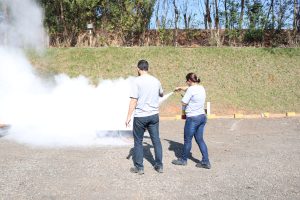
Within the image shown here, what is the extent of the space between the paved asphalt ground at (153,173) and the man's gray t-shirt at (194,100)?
1003 mm

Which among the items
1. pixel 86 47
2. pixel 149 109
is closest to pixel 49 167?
pixel 149 109

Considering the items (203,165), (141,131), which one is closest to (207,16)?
(203,165)

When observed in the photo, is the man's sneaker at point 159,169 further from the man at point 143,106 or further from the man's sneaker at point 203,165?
the man's sneaker at point 203,165

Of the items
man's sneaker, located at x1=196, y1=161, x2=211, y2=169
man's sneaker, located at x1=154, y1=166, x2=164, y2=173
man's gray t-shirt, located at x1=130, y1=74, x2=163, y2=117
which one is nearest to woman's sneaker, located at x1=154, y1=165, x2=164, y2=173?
man's sneaker, located at x1=154, y1=166, x2=164, y2=173

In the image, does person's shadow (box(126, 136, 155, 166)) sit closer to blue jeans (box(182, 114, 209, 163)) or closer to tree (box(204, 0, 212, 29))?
blue jeans (box(182, 114, 209, 163))

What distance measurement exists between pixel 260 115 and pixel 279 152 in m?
6.80

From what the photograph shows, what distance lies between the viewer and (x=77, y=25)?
2428 cm

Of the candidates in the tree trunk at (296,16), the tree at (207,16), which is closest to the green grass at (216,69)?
the tree trunk at (296,16)

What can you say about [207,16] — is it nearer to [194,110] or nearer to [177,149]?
[177,149]

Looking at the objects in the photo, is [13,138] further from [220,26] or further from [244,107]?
[220,26]

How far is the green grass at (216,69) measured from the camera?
18.0 metres

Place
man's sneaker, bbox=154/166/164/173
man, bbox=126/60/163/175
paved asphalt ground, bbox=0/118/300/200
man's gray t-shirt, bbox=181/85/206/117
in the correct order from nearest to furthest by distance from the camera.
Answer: paved asphalt ground, bbox=0/118/300/200, man, bbox=126/60/163/175, man's sneaker, bbox=154/166/164/173, man's gray t-shirt, bbox=181/85/206/117

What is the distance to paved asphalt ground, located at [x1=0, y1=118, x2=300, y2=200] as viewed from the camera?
239 inches

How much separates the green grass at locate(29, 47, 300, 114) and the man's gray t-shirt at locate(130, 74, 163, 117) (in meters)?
10.0
